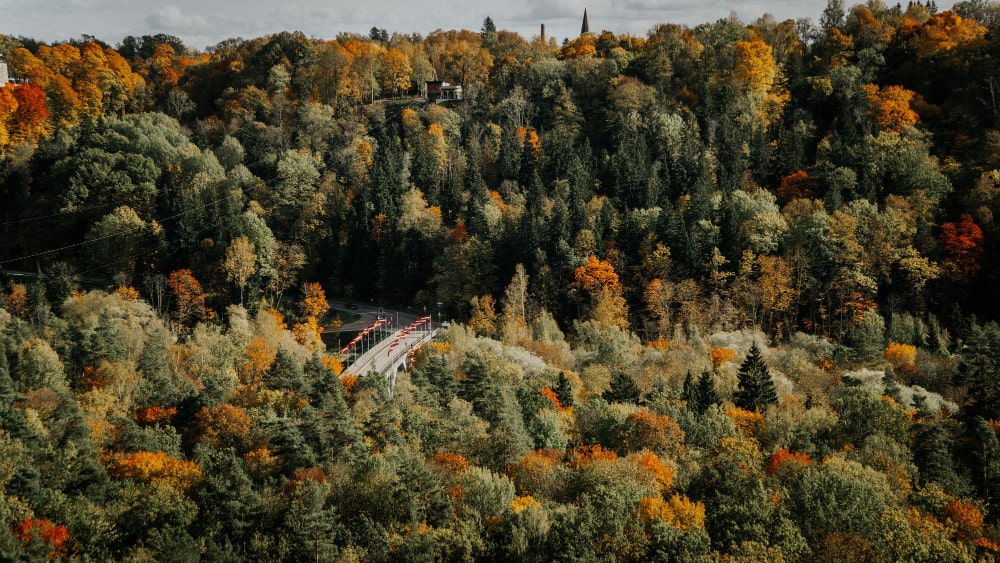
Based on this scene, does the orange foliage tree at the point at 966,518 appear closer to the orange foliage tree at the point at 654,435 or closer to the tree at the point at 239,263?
the orange foliage tree at the point at 654,435

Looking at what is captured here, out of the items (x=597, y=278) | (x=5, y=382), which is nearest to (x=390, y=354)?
(x=597, y=278)

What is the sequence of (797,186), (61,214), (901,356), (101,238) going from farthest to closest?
(61,214) < (101,238) < (797,186) < (901,356)

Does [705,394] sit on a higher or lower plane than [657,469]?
higher

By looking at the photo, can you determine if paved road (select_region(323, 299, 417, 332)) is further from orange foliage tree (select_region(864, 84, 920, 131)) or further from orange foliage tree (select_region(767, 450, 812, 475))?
orange foliage tree (select_region(864, 84, 920, 131))

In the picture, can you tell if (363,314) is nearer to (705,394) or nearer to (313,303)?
(313,303)

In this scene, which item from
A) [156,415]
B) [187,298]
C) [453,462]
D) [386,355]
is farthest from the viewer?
[187,298]

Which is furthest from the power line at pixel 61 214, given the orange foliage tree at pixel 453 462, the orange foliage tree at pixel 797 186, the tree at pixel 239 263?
the orange foliage tree at pixel 797 186
